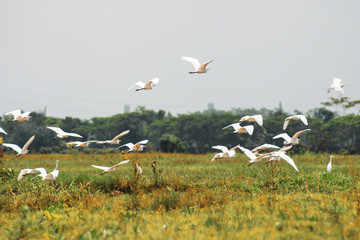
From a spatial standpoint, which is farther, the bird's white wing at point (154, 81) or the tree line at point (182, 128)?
the tree line at point (182, 128)

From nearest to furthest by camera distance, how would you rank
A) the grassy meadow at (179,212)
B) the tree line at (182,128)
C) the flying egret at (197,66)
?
the grassy meadow at (179,212) → the flying egret at (197,66) → the tree line at (182,128)

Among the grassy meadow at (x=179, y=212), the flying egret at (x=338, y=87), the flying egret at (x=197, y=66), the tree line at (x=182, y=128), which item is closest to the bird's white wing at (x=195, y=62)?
the flying egret at (x=197, y=66)

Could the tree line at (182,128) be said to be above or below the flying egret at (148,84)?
below

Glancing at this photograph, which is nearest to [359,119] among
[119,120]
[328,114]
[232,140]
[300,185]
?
[328,114]

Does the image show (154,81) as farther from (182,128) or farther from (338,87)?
(182,128)

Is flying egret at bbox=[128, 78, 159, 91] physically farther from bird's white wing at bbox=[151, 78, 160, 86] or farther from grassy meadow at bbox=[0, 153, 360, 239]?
grassy meadow at bbox=[0, 153, 360, 239]

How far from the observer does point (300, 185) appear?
767cm

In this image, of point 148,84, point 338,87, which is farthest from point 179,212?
point 338,87

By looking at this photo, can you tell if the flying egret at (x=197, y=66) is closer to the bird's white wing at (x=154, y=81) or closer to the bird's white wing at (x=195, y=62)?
the bird's white wing at (x=195, y=62)

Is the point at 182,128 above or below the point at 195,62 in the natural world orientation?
below

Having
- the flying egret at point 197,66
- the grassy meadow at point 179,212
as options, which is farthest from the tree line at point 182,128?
the flying egret at point 197,66

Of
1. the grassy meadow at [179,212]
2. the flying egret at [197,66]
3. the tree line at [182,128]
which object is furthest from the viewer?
the tree line at [182,128]

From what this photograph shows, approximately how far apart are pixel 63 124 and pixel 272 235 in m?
50.6

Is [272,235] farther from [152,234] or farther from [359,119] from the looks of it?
[359,119]
